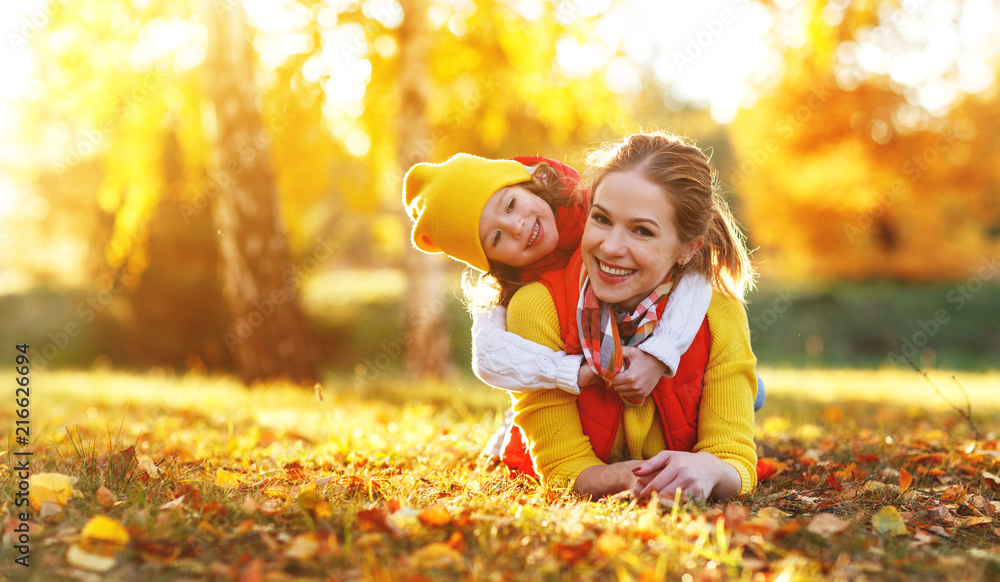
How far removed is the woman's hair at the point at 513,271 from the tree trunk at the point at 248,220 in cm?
398

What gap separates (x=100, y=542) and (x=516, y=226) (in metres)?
1.64

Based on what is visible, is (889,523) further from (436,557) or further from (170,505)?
(170,505)

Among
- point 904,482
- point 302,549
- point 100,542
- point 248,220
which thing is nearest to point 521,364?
point 302,549

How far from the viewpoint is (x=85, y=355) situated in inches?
483

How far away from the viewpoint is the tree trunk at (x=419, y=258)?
6445 millimetres

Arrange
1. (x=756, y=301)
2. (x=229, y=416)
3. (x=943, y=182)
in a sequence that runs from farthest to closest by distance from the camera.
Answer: (x=943, y=182) → (x=756, y=301) → (x=229, y=416)

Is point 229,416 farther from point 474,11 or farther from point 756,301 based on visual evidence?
point 756,301

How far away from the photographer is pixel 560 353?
98.6 inches

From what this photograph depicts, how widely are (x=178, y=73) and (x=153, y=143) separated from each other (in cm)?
76

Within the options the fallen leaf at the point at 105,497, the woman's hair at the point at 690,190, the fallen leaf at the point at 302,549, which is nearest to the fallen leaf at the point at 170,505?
the fallen leaf at the point at 105,497

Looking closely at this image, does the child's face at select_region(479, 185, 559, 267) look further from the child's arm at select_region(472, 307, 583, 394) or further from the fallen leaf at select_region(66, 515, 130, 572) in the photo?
the fallen leaf at select_region(66, 515, 130, 572)

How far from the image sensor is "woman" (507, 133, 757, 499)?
2412 millimetres

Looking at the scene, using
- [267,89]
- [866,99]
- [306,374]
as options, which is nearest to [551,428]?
[306,374]

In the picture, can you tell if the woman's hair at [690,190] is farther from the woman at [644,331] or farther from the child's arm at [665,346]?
the child's arm at [665,346]
